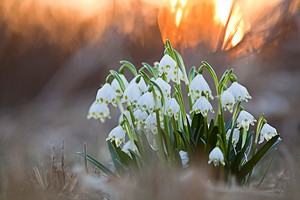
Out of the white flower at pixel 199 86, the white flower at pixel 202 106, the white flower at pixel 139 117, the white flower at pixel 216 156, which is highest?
the white flower at pixel 199 86

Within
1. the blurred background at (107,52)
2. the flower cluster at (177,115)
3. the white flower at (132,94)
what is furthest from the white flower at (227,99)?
the blurred background at (107,52)

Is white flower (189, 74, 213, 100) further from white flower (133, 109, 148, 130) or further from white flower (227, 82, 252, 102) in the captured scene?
white flower (133, 109, 148, 130)

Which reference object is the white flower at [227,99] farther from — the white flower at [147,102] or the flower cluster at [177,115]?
the white flower at [147,102]

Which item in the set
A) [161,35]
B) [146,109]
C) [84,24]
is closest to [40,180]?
[146,109]

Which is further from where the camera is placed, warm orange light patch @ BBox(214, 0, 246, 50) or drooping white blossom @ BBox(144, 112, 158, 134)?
warm orange light patch @ BBox(214, 0, 246, 50)

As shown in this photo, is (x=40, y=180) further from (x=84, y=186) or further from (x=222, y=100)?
(x=222, y=100)

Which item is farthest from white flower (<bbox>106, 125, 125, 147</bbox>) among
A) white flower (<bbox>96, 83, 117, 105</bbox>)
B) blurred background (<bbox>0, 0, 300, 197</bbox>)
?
blurred background (<bbox>0, 0, 300, 197</bbox>)
